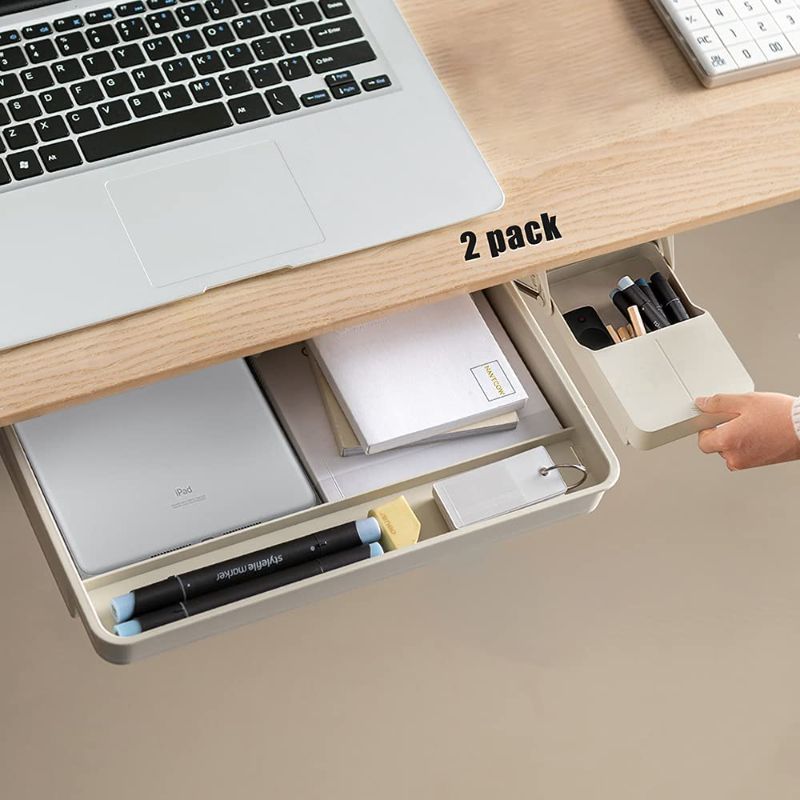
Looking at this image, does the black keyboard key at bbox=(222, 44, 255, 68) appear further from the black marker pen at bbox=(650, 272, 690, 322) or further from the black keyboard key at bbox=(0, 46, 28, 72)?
the black marker pen at bbox=(650, 272, 690, 322)

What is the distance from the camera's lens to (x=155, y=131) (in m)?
0.77

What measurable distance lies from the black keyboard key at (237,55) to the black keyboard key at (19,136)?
13 centimetres

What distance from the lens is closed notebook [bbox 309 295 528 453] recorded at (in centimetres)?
90

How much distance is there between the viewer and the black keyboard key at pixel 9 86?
76 cm

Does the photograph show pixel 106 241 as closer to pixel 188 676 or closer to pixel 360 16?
pixel 360 16

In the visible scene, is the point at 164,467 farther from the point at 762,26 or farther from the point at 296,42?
the point at 762,26

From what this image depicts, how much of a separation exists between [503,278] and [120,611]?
0.32 m

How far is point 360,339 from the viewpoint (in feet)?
3.04

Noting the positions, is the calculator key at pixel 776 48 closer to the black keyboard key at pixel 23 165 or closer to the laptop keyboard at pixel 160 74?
the laptop keyboard at pixel 160 74

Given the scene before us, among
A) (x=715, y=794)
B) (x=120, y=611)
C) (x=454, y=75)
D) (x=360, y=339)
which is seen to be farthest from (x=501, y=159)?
(x=715, y=794)

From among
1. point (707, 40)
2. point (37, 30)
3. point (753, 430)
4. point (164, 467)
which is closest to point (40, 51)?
point (37, 30)

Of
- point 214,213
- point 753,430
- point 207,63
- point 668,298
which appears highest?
point 207,63

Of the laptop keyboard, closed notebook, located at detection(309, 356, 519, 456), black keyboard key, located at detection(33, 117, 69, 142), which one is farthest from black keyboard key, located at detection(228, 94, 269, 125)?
closed notebook, located at detection(309, 356, 519, 456)

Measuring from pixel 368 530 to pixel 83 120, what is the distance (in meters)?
0.32
